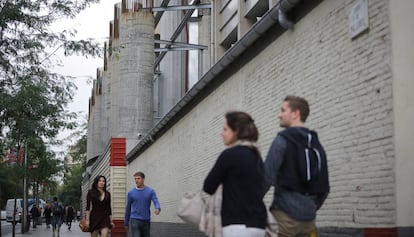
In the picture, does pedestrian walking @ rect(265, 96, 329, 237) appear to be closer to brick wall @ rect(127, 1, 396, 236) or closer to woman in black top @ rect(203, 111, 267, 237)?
woman in black top @ rect(203, 111, 267, 237)

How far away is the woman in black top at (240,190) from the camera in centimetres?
478

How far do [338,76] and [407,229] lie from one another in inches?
85.0

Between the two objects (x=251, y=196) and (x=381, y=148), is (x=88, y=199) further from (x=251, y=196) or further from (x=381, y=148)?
(x=251, y=196)

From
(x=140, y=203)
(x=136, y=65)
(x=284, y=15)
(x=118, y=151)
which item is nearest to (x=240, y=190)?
(x=284, y=15)

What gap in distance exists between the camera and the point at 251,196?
15.8ft

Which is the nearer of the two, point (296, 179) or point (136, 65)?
point (296, 179)

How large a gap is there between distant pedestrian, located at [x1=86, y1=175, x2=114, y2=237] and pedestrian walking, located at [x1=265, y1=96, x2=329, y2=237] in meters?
7.23

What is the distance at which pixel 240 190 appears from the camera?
482 centimetres

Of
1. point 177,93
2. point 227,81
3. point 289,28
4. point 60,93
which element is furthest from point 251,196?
point 177,93

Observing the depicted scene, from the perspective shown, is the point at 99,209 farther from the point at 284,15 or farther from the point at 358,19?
the point at 358,19

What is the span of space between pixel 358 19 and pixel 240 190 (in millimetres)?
3072

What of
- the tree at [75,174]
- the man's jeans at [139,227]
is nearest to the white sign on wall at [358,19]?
the man's jeans at [139,227]

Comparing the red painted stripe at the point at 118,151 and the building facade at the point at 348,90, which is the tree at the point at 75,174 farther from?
the building facade at the point at 348,90

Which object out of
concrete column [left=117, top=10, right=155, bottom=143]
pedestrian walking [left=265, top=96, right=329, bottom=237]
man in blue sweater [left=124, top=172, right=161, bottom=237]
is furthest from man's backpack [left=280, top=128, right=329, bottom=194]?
concrete column [left=117, top=10, right=155, bottom=143]
